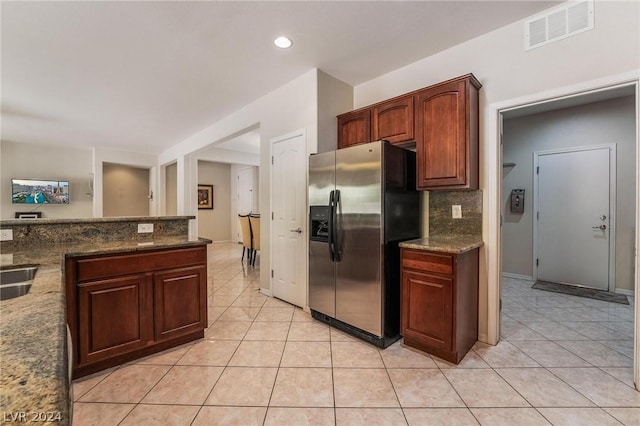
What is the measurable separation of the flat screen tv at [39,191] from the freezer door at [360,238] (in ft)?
24.2

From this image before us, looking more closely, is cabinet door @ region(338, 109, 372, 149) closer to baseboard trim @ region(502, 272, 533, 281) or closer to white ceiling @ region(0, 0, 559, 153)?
white ceiling @ region(0, 0, 559, 153)

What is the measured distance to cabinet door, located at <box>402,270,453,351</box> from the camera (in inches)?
79.0

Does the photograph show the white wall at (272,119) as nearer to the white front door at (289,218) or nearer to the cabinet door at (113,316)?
the white front door at (289,218)

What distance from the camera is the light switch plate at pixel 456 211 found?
251cm

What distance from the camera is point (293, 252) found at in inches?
125

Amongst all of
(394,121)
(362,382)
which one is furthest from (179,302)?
(394,121)

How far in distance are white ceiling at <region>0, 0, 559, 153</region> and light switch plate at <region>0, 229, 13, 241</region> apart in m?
1.66

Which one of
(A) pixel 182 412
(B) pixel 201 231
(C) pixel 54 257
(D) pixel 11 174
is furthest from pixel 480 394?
(D) pixel 11 174

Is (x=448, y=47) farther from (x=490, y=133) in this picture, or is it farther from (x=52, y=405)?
(x=52, y=405)

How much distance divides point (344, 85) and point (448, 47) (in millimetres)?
1161

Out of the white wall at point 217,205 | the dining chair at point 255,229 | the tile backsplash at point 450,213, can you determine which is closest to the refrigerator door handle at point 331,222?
the tile backsplash at point 450,213

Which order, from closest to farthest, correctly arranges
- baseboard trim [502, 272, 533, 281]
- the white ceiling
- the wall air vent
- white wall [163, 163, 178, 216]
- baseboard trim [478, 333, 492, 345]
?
the wall air vent
the white ceiling
baseboard trim [478, 333, 492, 345]
baseboard trim [502, 272, 533, 281]
white wall [163, 163, 178, 216]

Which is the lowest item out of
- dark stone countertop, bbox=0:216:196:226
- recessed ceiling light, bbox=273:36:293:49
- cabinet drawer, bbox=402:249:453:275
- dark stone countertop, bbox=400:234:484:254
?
cabinet drawer, bbox=402:249:453:275

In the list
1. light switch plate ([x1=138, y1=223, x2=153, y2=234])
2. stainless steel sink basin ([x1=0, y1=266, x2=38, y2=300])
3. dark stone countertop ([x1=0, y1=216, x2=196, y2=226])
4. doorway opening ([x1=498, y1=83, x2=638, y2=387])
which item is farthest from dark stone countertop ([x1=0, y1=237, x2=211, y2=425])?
doorway opening ([x1=498, y1=83, x2=638, y2=387])
